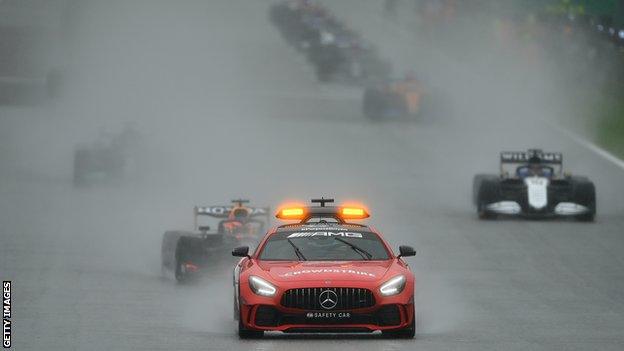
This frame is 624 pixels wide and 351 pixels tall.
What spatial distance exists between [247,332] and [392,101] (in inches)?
1604

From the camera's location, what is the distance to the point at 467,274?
90.5 ft

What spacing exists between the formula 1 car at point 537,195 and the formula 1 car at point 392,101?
23.3 m

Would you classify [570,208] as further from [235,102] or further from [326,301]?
[235,102]

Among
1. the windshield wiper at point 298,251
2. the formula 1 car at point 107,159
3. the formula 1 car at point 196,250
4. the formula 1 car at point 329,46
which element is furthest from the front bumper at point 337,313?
the formula 1 car at point 329,46

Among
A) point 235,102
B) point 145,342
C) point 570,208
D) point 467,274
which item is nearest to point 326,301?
point 145,342

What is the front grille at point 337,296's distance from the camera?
18484 mm

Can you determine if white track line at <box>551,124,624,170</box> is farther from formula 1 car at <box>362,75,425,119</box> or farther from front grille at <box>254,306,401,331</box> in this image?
front grille at <box>254,306,401,331</box>

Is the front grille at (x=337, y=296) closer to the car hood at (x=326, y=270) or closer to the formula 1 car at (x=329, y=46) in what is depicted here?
Result: the car hood at (x=326, y=270)

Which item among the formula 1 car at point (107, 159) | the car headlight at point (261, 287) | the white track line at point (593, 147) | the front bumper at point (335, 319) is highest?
the car headlight at point (261, 287)

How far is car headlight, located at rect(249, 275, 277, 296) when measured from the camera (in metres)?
18.6

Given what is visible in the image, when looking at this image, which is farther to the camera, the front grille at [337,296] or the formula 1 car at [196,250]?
the formula 1 car at [196,250]

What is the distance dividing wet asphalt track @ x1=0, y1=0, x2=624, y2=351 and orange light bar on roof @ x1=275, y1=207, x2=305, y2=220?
127 centimetres

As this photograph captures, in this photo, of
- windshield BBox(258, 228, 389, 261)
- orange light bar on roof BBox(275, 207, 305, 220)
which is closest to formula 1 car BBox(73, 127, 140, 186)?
orange light bar on roof BBox(275, 207, 305, 220)

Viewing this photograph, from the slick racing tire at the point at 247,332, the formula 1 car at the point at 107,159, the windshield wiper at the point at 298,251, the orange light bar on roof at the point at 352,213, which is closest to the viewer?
the slick racing tire at the point at 247,332
